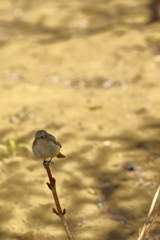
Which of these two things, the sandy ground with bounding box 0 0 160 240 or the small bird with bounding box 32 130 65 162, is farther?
the sandy ground with bounding box 0 0 160 240

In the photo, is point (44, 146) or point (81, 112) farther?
point (81, 112)

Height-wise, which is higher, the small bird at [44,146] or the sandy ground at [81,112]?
the sandy ground at [81,112]

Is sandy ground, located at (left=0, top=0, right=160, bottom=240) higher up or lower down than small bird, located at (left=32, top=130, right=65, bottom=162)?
higher up

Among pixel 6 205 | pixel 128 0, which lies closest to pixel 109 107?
pixel 6 205

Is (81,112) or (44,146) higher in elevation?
(81,112)

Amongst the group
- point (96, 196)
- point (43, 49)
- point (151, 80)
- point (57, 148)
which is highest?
point (43, 49)

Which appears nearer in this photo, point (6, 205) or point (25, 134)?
point (6, 205)

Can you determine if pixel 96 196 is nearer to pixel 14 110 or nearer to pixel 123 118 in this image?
pixel 123 118

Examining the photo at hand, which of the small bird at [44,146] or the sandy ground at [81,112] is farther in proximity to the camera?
the sandy ground at [81,112]
